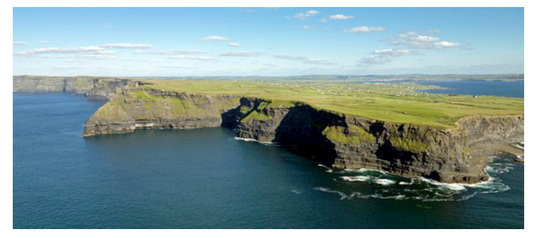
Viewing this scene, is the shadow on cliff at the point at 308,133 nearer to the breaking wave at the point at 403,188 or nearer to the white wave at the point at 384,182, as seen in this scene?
the breaking wave at the point at 403,188

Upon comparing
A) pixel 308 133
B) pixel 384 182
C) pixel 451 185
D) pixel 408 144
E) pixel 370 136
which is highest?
pixel 370 136

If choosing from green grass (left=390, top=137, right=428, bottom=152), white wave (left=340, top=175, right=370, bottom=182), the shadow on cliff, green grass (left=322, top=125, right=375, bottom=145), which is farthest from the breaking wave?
the shadow on cliff

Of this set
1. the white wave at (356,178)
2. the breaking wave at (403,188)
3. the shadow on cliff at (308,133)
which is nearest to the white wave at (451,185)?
the breaking wave at (403,188)

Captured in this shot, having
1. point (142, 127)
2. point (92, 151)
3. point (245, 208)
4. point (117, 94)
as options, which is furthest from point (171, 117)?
point (245, 208)

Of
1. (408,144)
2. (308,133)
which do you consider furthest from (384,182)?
(308,133)

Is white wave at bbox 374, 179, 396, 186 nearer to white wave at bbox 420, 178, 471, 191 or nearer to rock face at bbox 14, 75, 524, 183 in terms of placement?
rock face at bbox 14, 75, 524, 183

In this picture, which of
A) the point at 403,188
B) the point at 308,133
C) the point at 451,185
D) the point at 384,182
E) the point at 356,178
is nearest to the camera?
the point at 403,188

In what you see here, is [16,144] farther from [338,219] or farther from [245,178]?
[338,219]

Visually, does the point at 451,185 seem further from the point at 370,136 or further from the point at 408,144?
the point at 370,136
